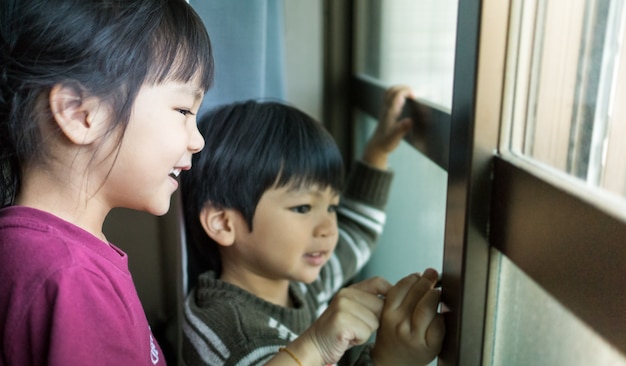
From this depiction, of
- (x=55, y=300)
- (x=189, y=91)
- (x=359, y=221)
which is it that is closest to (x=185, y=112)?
(x=189, y=91)

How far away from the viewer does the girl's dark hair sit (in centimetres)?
57

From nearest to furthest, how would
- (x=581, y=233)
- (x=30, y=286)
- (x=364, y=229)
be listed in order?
(x=581, y=233)
(x=30, y=286)
(x=364, y=229)

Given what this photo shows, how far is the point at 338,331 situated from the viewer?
27.9 inches

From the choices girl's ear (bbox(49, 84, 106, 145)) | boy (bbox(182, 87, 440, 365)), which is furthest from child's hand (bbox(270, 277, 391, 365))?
girl's ear (bbox(49, 84, 106, 145))

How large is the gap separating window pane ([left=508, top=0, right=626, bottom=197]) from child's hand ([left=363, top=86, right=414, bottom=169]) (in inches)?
15.4

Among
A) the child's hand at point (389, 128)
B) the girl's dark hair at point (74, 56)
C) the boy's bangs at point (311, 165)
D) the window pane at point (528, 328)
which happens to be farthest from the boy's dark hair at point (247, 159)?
the window pane at point (528, 328)

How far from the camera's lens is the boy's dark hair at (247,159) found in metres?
0.90

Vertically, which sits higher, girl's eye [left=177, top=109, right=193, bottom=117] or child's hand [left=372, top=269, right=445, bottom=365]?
girl's eye [left=177, top=109, right=193, bottom=117]

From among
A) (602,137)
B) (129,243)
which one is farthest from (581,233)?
(129,243)

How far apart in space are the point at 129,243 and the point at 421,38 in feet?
2.05

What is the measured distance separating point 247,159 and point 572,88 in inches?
19.4

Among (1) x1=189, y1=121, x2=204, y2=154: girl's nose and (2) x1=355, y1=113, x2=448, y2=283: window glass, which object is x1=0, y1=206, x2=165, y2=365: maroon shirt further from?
(2) x1=355, y1=113, x2=448, y2=283: window glass

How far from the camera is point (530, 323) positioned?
0.60m

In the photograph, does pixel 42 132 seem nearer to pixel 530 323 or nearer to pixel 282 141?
pixel 282 141
